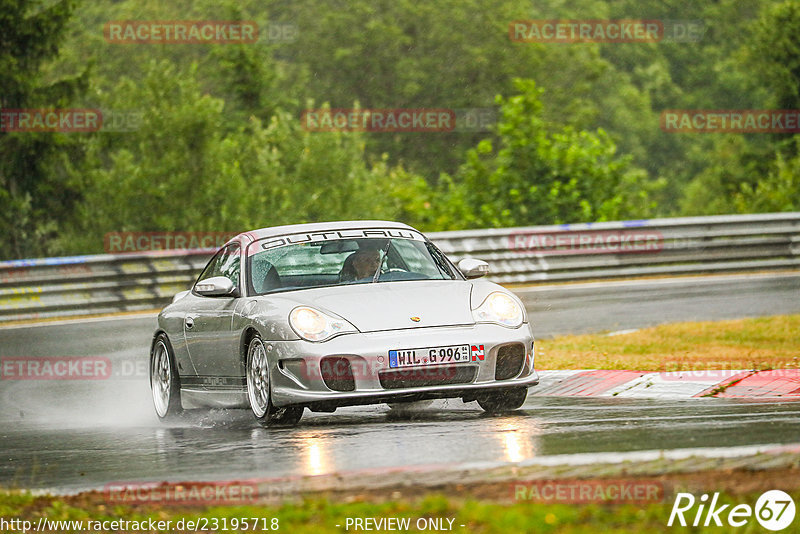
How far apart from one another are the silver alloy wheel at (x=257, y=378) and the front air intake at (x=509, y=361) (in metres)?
1.50

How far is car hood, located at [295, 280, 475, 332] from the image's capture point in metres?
8.73

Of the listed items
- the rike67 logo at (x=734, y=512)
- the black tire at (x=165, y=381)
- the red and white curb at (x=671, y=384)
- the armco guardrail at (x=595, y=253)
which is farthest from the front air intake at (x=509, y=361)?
the armco guardrail at (x=595, y=253)

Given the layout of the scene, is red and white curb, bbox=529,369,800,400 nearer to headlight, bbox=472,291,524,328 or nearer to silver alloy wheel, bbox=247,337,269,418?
headlight, bbox=472,291,524,328

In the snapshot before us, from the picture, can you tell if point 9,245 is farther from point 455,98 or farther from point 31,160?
point 455,98

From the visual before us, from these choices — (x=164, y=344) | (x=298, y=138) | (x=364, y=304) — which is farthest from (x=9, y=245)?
(x=364, y=304)

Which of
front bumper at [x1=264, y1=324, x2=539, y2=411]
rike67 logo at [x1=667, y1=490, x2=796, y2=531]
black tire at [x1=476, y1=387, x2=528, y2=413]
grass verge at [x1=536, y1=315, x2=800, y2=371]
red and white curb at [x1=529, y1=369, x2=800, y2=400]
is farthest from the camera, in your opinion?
grass verge at [x1=536, y1=315, x2=800, y2=371]

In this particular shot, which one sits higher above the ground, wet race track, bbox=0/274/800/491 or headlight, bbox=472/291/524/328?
headlight, bbox=472/291/524/328

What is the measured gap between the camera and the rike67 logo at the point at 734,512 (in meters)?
5.04

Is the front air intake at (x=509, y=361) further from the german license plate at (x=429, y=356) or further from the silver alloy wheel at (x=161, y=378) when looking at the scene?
the silver alloy wheel at (x=161, y=378)

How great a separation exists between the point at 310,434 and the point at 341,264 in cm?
175

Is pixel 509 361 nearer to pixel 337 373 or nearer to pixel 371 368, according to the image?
pixel 371 368

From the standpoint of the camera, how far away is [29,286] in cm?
1991

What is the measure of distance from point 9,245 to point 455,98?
36.3 m

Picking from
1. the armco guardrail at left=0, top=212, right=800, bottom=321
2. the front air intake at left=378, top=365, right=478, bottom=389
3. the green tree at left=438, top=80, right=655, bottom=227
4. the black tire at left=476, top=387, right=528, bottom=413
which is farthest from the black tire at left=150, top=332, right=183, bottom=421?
the green tree at left=438, top=80, right=655, bottom=227
